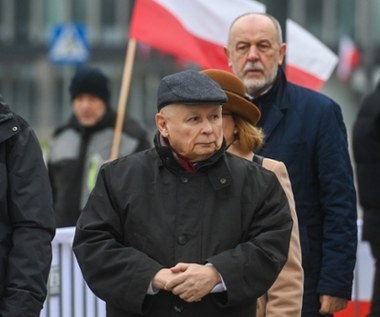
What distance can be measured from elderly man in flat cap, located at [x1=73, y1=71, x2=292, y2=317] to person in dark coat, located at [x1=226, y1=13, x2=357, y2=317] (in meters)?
1.29

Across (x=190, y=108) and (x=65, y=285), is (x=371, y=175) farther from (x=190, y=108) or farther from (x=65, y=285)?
(x=190, y=108)

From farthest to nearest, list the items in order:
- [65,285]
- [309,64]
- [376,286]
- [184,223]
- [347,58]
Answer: [347,58] → [309,64] → [376,286] → [65,285] → [184,223]

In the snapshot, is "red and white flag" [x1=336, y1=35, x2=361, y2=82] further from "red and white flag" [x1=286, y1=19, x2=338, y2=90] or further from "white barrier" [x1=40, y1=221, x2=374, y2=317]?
"white barrier" [x1=40, y1=221, x2=374, y2=317]

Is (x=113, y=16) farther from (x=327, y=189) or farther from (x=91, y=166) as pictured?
(x=327, y=189)

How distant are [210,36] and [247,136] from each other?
433 centimetres

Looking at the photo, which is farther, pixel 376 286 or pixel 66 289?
pixel 376 286

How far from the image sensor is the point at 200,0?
9750 millimetres

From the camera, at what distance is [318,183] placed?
6.30 metres

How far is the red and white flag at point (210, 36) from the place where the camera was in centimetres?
962

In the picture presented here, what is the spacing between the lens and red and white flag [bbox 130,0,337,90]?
9617 millimetres

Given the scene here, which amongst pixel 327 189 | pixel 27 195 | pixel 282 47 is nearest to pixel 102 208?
pixel 27 195

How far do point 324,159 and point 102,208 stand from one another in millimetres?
1656

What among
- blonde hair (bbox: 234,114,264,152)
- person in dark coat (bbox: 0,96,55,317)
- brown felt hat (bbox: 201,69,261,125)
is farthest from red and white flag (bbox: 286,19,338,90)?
person in dark coat (bbox: 0,96,55,317)

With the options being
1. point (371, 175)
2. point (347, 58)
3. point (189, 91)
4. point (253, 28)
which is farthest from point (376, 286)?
point (347, 58)
